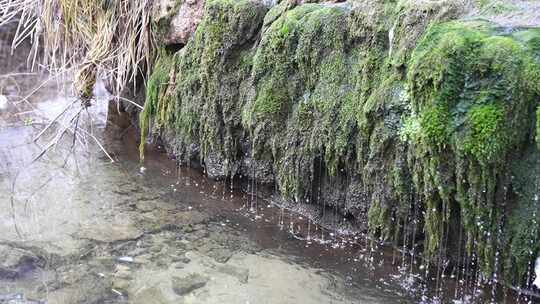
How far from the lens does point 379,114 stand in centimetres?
329

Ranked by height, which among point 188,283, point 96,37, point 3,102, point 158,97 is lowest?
point 188,283

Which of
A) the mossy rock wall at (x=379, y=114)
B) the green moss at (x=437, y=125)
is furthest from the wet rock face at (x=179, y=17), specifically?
the green moss at (x=437, y=125)

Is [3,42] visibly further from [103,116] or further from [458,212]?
[458,212]

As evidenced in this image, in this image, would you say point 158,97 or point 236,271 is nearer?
point 236,271

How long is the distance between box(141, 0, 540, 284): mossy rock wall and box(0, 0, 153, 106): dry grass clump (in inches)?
26.5

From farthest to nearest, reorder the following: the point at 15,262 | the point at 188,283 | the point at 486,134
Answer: the point at 15,262, the point at 188,283, the point at 486,134

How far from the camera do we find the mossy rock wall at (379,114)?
2693 mm

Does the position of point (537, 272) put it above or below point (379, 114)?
below

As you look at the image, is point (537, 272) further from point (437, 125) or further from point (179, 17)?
point (179, 17)

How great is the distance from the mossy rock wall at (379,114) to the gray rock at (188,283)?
40.7 inches

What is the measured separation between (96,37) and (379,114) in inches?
139

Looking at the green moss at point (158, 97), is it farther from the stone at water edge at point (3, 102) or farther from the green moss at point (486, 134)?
the green moss at point (486, 134)

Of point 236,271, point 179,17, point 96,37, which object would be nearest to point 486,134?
point 236,271

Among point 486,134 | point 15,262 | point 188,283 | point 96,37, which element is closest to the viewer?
point 486,134
